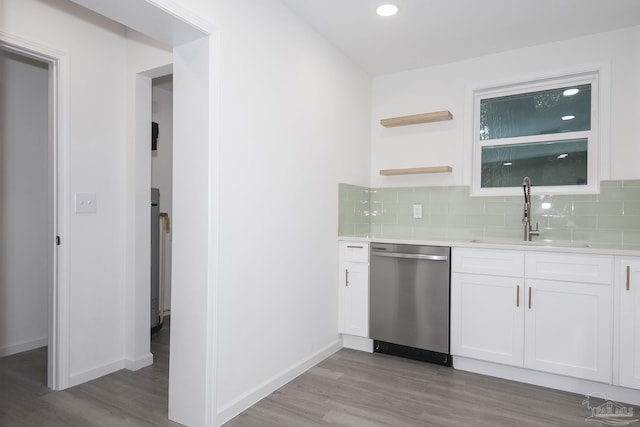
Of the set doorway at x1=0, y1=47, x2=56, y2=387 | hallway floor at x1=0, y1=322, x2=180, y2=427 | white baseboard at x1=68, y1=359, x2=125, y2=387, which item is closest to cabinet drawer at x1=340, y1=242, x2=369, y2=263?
hallway floor at x1=0, y1=322, x2=180, y2=427

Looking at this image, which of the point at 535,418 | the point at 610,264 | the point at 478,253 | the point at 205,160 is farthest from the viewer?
the point at 478,253

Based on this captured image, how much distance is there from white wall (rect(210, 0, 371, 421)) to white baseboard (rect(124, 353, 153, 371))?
107 centimetres

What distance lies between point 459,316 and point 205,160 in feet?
6.98

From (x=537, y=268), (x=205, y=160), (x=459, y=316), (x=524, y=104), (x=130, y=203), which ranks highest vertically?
(x=524, y=104)

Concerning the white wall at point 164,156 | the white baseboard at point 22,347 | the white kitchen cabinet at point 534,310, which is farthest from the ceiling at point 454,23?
the white baseboard at point 22,347

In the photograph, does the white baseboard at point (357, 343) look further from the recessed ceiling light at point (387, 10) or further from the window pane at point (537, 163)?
the recessed ceiling light at point (387, 10)

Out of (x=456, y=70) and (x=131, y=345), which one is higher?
(x=456, y=70)

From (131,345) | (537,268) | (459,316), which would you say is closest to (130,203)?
(131,345)

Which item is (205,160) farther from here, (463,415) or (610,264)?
(610,264)

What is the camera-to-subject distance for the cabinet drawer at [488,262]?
2.68 m

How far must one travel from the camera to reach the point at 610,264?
94.4 inches

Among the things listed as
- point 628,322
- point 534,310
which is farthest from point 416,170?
point 628,322

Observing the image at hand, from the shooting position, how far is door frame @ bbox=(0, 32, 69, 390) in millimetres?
2504

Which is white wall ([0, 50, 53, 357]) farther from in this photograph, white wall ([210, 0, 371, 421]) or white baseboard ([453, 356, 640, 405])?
white baseboard ([453, 356, 640, 405])
